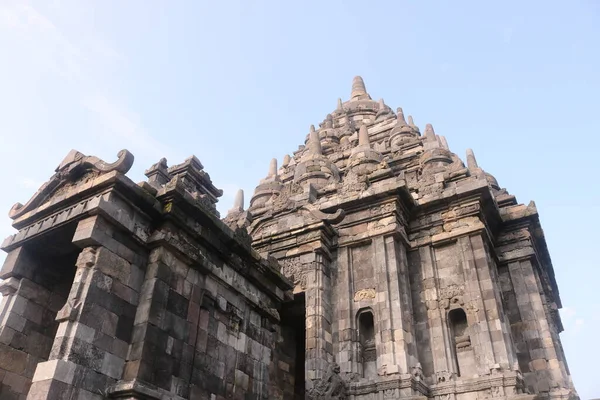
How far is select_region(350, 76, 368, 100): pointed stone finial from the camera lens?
43.7 metres

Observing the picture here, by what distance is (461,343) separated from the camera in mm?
15539

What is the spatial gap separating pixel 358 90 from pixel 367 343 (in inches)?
1261

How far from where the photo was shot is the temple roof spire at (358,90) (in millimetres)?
43009

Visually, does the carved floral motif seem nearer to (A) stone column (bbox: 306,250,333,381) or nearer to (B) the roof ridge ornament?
(A) stone column (bbox: 306,250,333,381)

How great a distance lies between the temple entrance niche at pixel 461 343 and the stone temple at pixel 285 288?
0.05 metres

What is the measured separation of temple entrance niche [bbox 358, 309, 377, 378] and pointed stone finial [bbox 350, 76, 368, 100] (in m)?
29.4

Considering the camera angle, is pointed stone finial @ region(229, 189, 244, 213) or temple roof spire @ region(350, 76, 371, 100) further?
temple roof spire @ region(350, 76, 371, 100)

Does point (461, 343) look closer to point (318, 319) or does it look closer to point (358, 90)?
point (318, 319)

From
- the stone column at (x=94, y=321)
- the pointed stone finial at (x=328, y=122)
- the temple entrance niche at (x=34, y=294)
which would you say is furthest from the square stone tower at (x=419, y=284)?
the pointed stone finial at (x=328, y=122)

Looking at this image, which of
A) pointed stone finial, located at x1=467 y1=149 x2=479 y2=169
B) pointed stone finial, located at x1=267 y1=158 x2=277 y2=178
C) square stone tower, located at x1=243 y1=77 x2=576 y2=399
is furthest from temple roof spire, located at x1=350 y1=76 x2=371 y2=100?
square stone tower, located at x1=243 y1=77 x2=576 y2=399

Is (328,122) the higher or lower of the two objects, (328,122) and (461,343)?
the higher

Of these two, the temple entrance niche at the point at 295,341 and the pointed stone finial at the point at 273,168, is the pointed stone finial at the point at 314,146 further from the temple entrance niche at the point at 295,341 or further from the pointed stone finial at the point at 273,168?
the temple entrance niche at the point at 295,341

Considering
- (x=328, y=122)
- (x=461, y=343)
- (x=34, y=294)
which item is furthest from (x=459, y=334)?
(x=328, y=122)

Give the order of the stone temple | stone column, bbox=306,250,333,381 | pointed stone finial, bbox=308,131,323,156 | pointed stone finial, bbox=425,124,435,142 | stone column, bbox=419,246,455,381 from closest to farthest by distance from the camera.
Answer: the stone temple → stone column, bbox=419,246,455,381 → stone column, bbox=306,250,333,381 → pointed stone finial, bbox=425,124,435,142 → pointed stone finial, bbox=308,131,323,156
